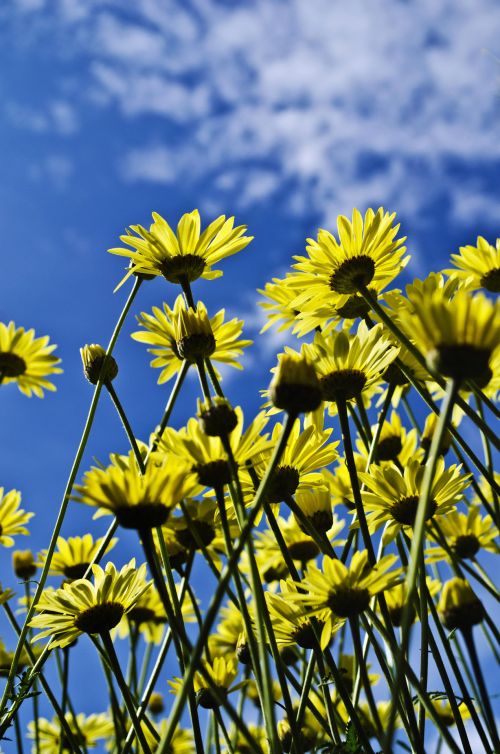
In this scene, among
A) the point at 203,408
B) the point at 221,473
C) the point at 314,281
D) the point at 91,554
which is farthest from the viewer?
the point at 91,554

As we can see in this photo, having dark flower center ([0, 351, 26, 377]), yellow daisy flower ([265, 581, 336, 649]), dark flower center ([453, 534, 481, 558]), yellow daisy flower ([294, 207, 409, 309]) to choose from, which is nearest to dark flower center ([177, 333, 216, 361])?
yellow daisy flower ([294, 207, 409, 309])

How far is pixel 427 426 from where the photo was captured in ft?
8.05

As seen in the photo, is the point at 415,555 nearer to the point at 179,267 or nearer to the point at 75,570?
the point at 179,267

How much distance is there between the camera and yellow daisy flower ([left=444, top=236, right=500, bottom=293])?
2.55 meters

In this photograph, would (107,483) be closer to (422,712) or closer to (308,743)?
(422,712)

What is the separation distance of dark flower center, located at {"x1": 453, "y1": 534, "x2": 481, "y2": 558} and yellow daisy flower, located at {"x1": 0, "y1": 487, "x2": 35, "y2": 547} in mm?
1517

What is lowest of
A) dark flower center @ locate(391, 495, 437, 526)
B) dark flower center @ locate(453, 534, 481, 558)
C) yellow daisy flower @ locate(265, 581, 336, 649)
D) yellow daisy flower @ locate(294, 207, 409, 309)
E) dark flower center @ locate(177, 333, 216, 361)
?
yellow daisy flower @ locate(265, 581, 336, 649)

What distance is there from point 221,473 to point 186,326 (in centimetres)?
41

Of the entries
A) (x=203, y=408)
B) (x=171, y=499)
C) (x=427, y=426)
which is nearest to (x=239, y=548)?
(x=171, y=499)

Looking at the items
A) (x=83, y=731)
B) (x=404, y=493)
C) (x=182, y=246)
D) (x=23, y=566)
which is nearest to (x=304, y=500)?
A: (x=404, y=493)

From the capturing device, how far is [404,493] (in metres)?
1.87

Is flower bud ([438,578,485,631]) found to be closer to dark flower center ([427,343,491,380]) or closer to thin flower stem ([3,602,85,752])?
dark flower center ([427,343,491,380])

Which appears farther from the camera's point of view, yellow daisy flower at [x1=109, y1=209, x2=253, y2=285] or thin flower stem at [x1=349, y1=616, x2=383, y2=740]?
yellow daisy flower at [x1=109, y1=209, x2=253, y2=285]

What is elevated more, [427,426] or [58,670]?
[427,426]
